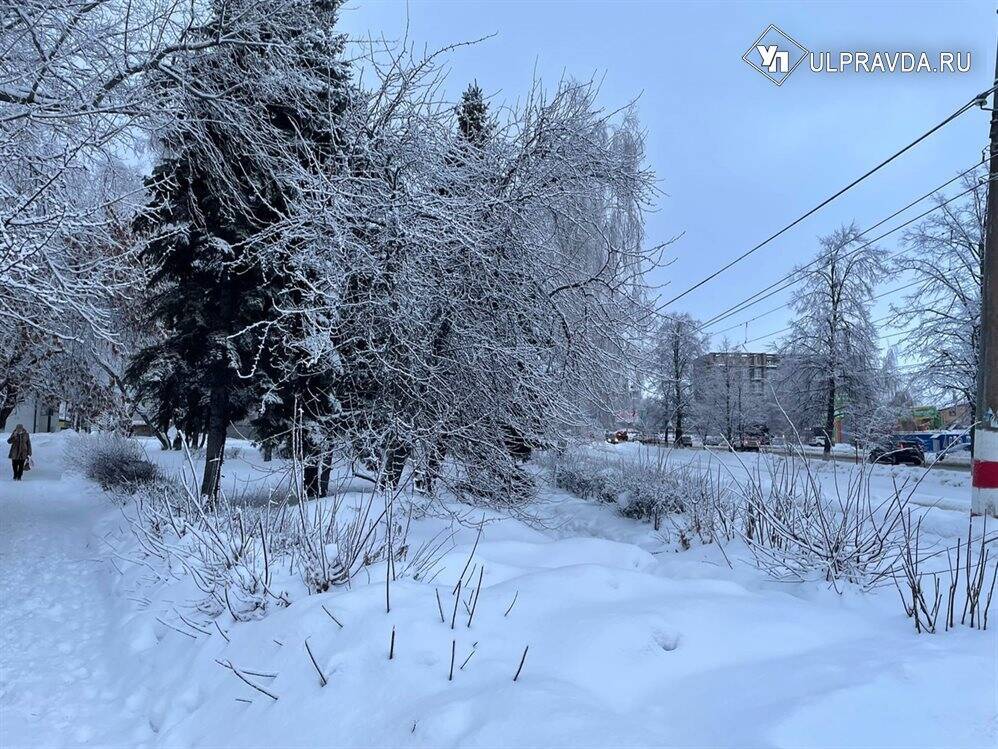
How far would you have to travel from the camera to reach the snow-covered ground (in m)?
2.36

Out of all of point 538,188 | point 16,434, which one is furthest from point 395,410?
point 16,434

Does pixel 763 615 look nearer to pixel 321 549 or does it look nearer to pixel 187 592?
pixel 321 549

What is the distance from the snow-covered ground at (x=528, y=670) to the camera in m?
2.36

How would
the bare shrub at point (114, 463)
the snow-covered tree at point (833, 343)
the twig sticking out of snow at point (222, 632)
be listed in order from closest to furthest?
1. the twig sticking out of snow at point (222, 632)
2. the bare shrub at point (114, 463)
3. the snow-covered tree at point (833, 343)

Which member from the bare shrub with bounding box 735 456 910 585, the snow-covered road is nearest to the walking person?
the snow-covered road

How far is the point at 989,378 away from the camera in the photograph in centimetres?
675

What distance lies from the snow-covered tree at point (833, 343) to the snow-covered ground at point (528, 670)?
27.6 metres

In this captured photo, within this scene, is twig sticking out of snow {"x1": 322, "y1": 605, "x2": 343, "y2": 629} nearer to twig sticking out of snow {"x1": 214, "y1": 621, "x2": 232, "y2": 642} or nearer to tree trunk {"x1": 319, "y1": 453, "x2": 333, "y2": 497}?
twig sticking out of snow {"x1": 214, "y1": 621, "x2": 232, "y2": 642}

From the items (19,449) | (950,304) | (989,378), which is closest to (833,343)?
(950,304)

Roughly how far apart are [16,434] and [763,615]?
20236 millimetres

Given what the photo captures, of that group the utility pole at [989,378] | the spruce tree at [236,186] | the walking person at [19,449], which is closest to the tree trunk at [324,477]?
the spruce tree at [236,186]

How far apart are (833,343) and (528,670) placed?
3109cm

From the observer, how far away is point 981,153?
24.4 feet

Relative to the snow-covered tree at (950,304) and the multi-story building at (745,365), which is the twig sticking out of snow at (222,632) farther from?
the multi-story building at (745,365)
